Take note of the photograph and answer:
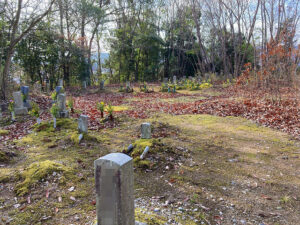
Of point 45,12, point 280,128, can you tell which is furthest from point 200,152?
point 45,12

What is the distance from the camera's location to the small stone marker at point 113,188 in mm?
1914

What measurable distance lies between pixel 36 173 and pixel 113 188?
246 cm

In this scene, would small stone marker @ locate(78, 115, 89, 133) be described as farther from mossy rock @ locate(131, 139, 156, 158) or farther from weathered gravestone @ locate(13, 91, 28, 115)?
weathered gravestone @ locate(13, 91, 28, 115)

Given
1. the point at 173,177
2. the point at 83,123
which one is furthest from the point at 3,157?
the point at 173,177

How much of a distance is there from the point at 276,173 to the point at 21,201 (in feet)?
13.9

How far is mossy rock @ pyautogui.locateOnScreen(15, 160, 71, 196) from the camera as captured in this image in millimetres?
3520

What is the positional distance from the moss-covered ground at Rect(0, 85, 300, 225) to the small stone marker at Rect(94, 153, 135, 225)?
714mm

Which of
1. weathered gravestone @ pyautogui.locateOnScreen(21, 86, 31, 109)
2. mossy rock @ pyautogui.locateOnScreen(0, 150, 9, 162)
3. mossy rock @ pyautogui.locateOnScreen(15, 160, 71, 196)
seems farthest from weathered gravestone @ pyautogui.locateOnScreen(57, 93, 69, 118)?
mossy rock @ pyautogui.locateOnScreen(15, 160, 71, 196)

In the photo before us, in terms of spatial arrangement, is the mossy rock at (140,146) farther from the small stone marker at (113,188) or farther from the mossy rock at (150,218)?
the small stone marker at (113,188)

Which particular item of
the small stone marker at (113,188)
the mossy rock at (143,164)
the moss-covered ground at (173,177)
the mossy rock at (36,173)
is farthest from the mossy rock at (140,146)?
the small stone marker at (113,188)

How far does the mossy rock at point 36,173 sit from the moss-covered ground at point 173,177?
0.01 metres

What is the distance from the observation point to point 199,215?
2.93m

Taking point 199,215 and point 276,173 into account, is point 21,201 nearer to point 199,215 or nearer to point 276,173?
point 199,215

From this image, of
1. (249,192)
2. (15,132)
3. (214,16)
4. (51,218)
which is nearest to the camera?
(51,218)
